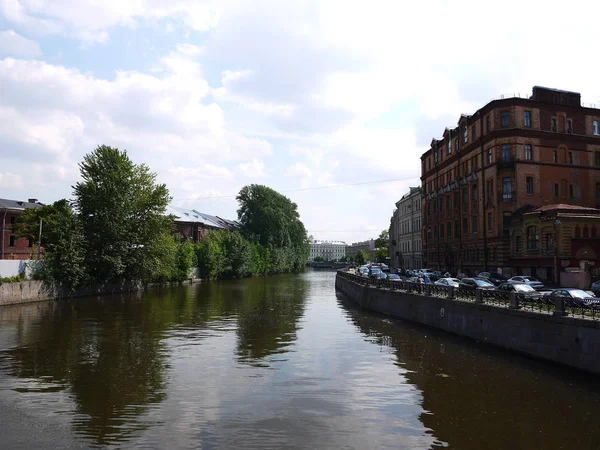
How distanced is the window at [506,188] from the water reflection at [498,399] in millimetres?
35436

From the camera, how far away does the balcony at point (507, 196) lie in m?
55.6

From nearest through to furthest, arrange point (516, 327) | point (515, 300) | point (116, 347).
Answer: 1. point (516, 327)
2. point (515, 300)
3. point (116, 347)

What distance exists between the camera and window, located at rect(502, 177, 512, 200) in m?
56.0

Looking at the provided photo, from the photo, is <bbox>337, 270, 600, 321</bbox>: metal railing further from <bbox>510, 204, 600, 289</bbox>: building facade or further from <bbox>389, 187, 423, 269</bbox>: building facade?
<bbox>389, 187, 423, 269</bbox>: building facade

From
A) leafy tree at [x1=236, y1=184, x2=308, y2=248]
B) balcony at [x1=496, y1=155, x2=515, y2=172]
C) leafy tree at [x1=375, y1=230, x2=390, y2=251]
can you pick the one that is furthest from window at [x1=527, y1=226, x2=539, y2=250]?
leafy tree at [x1=375, y1=230, x2=390, y2=251]

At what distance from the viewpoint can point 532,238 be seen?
2000 inches

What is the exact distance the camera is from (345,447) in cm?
1179

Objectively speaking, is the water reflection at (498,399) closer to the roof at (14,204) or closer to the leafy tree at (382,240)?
the roof at (14,204)

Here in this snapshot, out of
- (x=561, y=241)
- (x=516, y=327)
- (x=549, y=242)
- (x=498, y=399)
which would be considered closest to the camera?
(x=498, y=399)

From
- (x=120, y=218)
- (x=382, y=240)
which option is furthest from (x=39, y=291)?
(x=382, y=240)

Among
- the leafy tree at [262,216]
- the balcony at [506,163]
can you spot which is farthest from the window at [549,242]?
the leafy tree at [262,216]

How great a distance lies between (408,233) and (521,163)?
159 feet

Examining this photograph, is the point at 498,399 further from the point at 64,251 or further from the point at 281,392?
the point at 64,251

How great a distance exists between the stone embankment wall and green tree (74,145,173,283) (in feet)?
112
